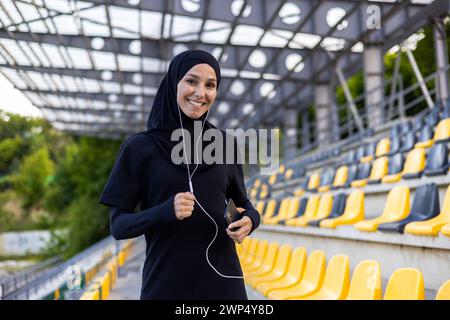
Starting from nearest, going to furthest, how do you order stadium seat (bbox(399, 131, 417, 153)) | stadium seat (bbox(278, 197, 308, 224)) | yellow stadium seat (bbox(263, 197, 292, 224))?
stadium seat (bbox(399, 131, 417, 153)) < stadium seat (bbox(278, 197, 308, 224)) < yellow stadium seat (bbox(263, 197, 292, 224))

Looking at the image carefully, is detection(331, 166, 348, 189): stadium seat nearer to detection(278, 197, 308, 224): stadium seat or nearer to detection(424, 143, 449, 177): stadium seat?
detection(278, 197, 308, 224): stadium seat

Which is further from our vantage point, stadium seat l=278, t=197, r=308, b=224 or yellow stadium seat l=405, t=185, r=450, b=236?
stadium seat l=278, t=197, r=308, b=224

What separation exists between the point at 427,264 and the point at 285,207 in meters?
4.27

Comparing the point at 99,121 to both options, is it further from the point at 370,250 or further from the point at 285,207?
the point at 370,250

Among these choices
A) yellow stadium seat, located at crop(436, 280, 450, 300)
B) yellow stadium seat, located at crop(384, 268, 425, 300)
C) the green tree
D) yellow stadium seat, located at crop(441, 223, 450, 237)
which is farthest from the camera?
the green tree

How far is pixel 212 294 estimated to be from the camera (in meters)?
1.27

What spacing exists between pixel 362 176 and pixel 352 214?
1.44 metres

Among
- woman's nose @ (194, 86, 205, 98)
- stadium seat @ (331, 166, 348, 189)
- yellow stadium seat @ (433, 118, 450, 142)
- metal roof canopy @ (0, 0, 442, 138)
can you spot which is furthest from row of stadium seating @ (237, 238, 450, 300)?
metal roof canopy @ (0, 0, 442, 138)

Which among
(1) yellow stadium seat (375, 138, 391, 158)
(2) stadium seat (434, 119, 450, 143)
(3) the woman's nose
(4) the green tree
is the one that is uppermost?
(4) the green tree

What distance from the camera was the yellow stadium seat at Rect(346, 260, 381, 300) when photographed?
248 centimetres

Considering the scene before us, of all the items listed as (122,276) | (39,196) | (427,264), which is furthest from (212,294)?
(39,196)

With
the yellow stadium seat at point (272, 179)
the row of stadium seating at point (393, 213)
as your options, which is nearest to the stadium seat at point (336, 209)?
the row of stadium seating at point (393, 213)

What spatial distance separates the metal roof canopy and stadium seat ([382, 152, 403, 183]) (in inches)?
202

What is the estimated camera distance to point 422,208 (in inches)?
143
